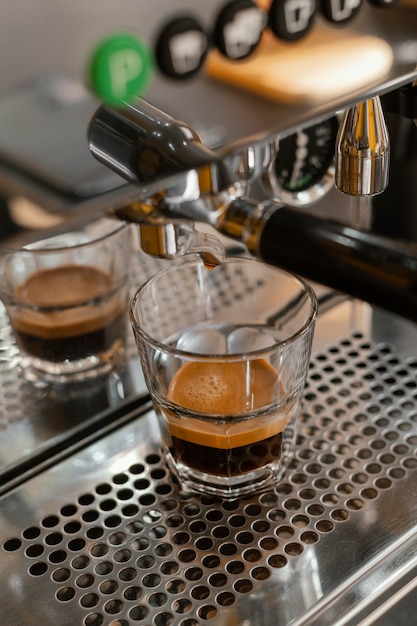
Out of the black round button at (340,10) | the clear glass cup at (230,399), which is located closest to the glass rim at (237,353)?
the clear glass cup at (230,399)

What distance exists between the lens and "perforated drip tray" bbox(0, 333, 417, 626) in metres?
0.46

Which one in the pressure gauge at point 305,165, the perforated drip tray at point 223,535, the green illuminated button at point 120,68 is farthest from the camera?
the pressure gauge at point 305,165

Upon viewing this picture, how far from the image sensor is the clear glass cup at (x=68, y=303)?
61cm

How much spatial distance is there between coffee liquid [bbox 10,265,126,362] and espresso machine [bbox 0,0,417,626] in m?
0.03

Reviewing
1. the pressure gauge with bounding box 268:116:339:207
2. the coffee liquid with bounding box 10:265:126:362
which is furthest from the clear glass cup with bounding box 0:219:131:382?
the pressure gauge with bounding box 268:116:339:207

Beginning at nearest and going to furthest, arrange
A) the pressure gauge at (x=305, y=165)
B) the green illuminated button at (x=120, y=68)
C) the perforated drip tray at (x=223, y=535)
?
the green illuminated button at (x=120, y=68), the perforated drip tray at (x=223, y=535), the pressure gauge at (x=305, y=165)

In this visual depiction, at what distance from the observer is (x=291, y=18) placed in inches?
14.0

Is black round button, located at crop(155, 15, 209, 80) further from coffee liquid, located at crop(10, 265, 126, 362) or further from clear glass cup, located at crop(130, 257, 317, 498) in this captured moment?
coffee liquid, located at crop(10, 265, 126, 362)

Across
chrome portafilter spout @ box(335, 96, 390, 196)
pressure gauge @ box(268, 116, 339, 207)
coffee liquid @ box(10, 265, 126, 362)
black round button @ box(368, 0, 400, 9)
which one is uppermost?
black round button @ box(368, 0, 400, 9)

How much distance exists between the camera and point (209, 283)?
2.15 ft

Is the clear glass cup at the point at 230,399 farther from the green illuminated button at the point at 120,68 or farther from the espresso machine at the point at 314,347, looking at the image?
the green illuminated button at the point at 120,68

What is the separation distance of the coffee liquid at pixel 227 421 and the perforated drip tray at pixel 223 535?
25mm

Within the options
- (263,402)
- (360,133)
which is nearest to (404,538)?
(263,402)

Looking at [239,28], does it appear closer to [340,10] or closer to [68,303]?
[340,10]
